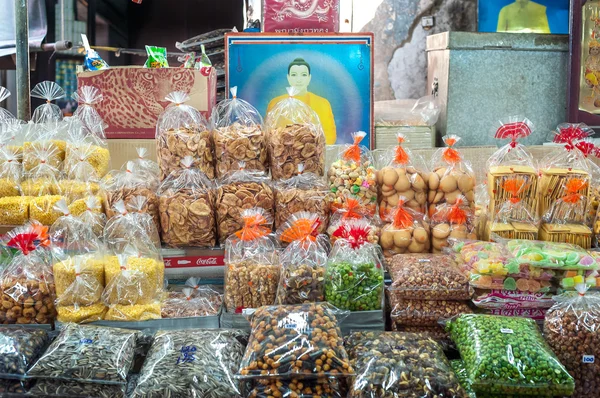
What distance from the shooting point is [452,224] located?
7.98 feet

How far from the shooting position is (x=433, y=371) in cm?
169

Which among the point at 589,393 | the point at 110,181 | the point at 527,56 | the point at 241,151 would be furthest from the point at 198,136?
the point at 527,56

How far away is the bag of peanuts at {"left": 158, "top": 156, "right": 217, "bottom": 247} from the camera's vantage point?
2.28 m

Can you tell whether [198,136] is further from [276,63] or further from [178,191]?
[276,63]

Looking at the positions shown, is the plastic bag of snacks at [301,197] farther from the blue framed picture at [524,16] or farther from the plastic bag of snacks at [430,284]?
the blue framed picture at [524,16]

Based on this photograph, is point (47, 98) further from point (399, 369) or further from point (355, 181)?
point (399, 369)

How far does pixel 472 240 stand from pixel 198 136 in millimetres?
1149

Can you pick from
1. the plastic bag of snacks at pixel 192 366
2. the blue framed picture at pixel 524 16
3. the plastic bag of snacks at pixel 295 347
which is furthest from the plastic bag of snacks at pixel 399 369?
the blue framed picture at pixel 524 16

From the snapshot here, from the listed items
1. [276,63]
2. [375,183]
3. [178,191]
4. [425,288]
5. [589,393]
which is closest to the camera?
[589,393]

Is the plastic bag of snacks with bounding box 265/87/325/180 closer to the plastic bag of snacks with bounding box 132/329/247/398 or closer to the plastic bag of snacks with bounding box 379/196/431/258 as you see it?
the plastic bag of snacks with bounding box 379/196/431/258

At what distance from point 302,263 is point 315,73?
154 centimetres

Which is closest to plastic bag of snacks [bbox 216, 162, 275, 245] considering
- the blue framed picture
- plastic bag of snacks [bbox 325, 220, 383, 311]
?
plastic bag of snacks [bbox 325, 220, 383, 311]

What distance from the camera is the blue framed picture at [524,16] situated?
13.9 ft

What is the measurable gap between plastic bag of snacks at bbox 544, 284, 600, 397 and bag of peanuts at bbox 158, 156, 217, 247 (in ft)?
4.11
